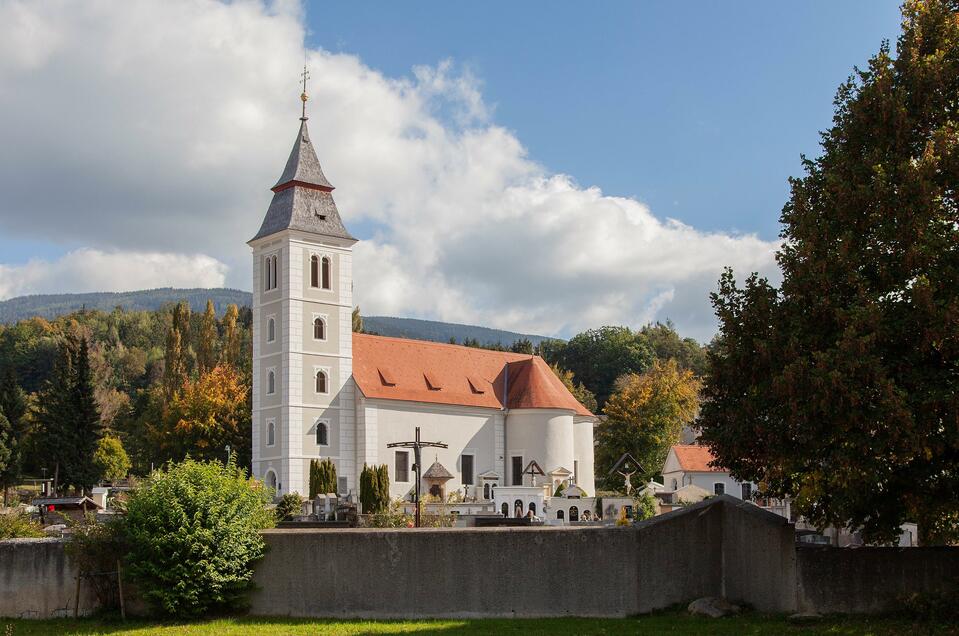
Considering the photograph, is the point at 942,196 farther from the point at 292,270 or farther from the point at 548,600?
the point at 292,270

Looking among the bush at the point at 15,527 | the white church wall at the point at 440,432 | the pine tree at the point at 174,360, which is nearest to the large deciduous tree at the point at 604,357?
the pine tree at the point at 174,360

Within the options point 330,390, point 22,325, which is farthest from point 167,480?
point 22,325

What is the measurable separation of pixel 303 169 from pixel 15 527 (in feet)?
148

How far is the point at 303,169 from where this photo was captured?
62281 millimetres

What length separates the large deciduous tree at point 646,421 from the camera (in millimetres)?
77312

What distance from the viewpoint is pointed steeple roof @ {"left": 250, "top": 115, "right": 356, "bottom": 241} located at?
61.6 m

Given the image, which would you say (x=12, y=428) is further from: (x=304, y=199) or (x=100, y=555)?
(x=100, y=555)

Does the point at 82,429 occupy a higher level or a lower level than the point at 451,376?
lower

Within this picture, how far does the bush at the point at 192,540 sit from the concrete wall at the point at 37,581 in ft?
4.57

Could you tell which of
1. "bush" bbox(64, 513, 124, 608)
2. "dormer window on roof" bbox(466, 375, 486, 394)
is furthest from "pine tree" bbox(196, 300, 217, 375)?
"bush" bbox(64, 513, 124, 608)

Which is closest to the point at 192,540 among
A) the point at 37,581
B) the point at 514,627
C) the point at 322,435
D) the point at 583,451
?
the point at 37,581

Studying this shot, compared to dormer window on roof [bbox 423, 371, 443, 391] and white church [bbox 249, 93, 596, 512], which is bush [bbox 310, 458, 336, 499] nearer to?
white church [bbox 249, 93, 596, 512]

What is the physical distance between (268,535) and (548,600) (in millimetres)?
4545

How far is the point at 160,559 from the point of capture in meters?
16.0
